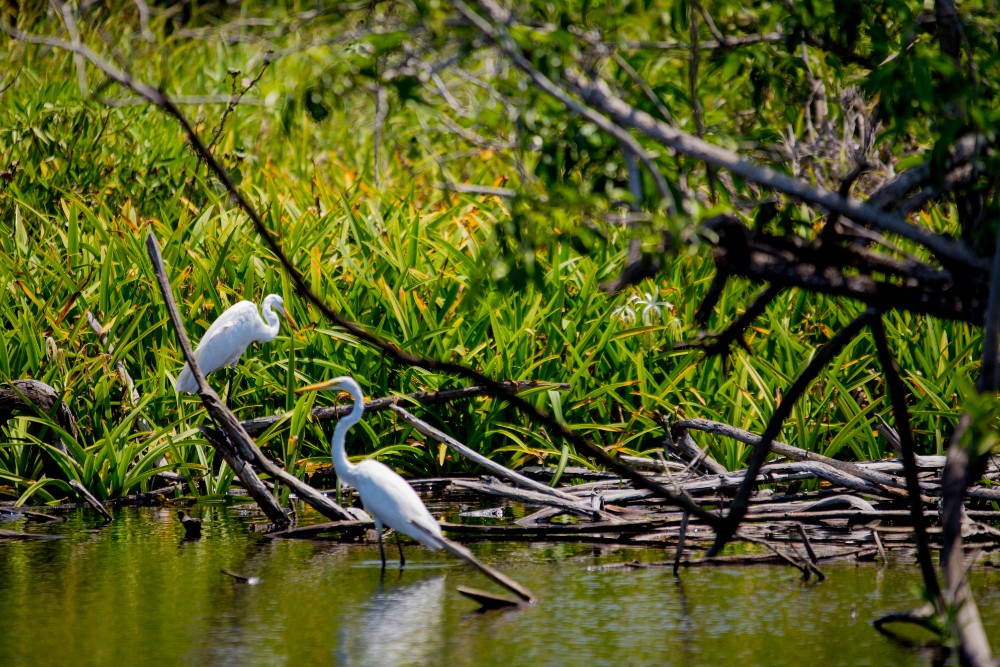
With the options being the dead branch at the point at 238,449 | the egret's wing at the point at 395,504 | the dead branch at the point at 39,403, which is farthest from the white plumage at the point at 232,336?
the egret's wing at the point at 395,504

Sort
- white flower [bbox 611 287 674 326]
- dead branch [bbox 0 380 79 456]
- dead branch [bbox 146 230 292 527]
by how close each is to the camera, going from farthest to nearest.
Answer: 1. white flower [bbox 611 287 674 326]
2. dead branch [bbox 0 380 79 456]
3. dead branch [bbox 146 230 292 527]

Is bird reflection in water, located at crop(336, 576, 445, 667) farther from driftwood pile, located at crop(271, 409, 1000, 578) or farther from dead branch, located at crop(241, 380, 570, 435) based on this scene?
dead branch, located at crop(241, 380, 570, 435)

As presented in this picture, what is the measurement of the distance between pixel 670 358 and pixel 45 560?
3.60 meters

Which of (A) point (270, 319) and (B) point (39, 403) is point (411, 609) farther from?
(B) point (39, 403)

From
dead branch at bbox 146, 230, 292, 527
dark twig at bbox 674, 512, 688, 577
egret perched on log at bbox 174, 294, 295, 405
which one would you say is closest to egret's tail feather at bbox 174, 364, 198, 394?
egret perched on log at bbox 174, 294, 295, 405

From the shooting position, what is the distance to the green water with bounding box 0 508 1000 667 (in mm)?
3936

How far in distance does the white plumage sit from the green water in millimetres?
1478

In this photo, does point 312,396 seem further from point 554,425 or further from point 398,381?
point 554,425

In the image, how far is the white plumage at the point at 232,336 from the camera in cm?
686

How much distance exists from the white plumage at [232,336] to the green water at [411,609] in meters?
1.48

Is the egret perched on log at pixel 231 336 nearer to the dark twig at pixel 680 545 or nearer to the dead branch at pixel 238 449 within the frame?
the dead branch at pixel 238 449

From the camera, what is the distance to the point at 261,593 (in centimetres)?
471

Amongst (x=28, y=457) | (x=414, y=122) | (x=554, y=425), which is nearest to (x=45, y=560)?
(x=28, y=457)

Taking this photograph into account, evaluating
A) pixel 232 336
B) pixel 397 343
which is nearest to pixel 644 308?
pixel 397 343
